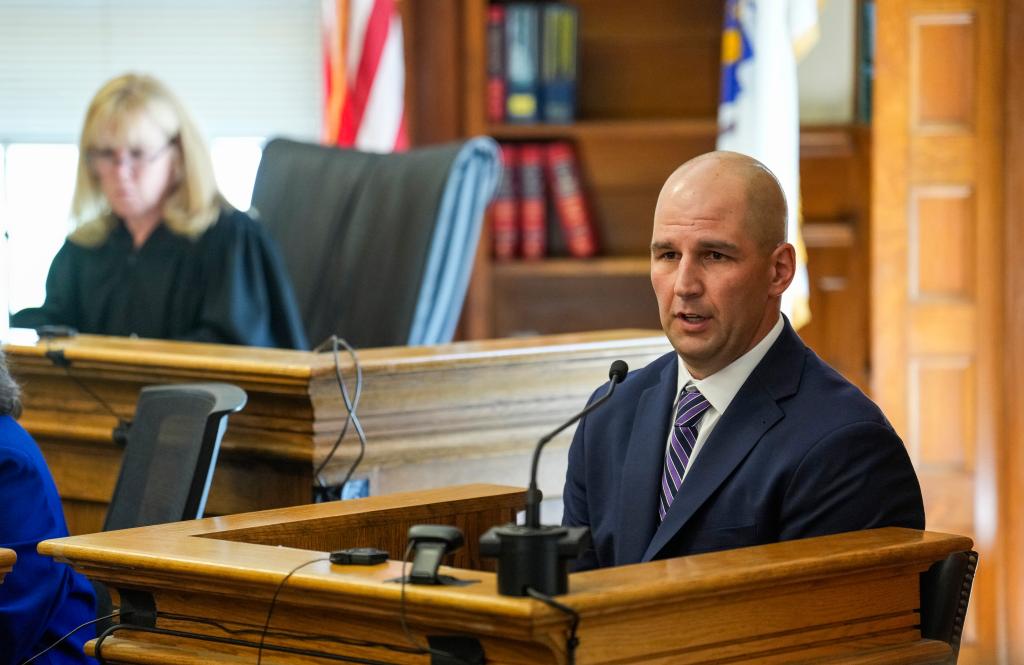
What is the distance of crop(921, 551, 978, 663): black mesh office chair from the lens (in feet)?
6.10

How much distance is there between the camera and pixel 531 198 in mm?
5398

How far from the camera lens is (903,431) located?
15.1ft

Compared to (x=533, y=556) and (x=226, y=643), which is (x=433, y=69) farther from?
(x=533, y=556)

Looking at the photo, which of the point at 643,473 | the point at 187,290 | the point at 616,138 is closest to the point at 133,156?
the point at 187,290

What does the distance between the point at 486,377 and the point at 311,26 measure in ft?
11.5

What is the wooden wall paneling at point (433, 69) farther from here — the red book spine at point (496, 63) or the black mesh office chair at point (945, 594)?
the black mesh office chair at point (945, 594)

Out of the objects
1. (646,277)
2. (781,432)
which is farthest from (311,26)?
(781,432)

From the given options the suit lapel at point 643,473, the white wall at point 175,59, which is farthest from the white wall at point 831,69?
the suit lapel at point 643,473

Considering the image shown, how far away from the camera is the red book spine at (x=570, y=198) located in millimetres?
5410

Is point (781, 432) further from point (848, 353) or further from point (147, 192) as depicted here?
point (848, 353)

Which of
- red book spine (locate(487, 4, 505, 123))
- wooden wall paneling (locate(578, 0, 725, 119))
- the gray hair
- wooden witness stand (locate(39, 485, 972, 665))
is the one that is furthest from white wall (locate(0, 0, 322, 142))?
Answer: wooden witness stand (locate(39, 485, 972, 665))

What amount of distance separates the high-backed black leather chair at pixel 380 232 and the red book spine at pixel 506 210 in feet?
2.82

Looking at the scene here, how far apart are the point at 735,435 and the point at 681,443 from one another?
112 millimetres

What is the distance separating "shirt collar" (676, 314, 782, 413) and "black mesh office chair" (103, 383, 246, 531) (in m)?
0.83
